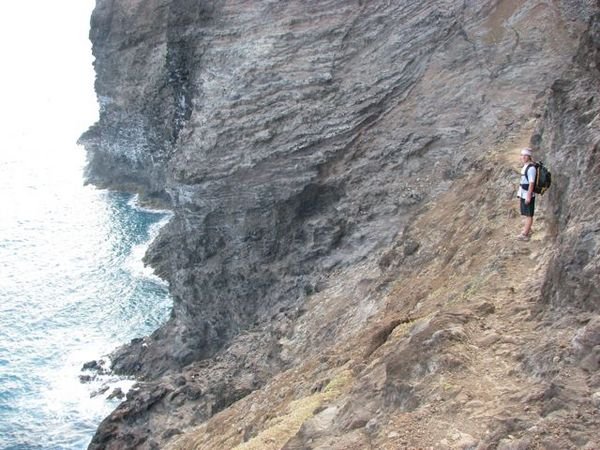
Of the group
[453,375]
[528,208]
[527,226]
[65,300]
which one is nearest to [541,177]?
[528,208]

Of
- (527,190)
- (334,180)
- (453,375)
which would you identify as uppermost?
(334,180)

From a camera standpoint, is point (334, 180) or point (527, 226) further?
point (334, 180)

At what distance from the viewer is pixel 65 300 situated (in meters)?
65.8

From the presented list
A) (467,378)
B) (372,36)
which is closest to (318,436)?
(467,378)

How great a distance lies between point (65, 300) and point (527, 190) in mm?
57483

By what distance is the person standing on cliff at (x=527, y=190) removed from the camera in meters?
16.3

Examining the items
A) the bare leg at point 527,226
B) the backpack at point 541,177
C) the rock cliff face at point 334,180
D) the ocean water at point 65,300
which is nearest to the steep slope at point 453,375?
the rock cliff face at point 334,180

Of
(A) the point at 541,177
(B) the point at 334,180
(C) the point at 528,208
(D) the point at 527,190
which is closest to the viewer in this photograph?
(A) the point at 541,177

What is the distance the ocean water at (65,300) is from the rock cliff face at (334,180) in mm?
5528

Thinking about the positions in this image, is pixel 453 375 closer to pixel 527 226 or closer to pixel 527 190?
pixel 527 190

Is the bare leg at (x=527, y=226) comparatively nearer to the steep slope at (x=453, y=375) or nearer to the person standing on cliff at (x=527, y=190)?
the person standing on cliff at (x=527, y=190)

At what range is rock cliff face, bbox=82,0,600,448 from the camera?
743 inches

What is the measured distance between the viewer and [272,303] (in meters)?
42.5

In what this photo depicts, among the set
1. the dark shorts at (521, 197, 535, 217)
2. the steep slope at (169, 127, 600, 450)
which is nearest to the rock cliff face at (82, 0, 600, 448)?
the steep slope at (169, 127, 600, 450)
